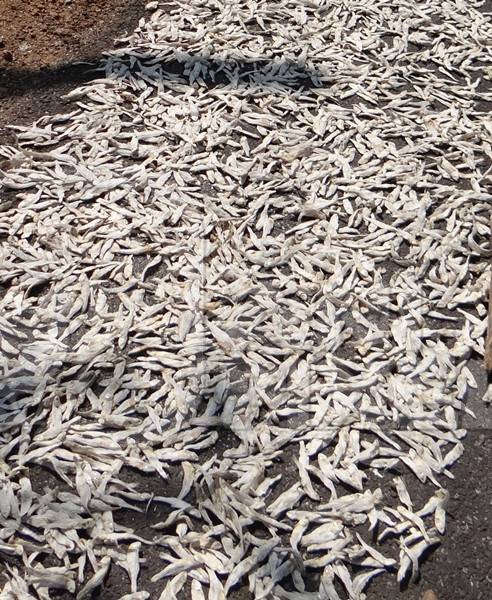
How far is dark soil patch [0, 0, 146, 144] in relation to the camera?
399 cm

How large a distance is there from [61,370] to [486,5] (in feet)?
11.0

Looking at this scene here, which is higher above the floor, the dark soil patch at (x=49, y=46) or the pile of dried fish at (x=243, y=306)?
the dark soil patch at (x=49, y=46)

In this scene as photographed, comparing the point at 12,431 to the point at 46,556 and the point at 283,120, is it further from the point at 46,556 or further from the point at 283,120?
the point at 283,120

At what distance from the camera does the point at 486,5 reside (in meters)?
4.84

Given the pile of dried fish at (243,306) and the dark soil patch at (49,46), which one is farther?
the dark soil patch at (49,46)

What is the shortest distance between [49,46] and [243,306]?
201 cm

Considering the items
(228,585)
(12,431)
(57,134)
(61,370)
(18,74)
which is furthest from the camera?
(18,74)

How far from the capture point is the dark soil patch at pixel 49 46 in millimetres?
3986

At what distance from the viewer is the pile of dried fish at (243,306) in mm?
2486

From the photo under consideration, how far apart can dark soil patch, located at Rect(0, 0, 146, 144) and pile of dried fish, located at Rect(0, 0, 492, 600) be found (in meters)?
0.11

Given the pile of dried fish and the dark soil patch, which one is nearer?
the pile of dried fish

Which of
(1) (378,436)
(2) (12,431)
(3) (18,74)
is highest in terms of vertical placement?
(3) (18,74)

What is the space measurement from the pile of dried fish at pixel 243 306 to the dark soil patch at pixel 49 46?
114 mm

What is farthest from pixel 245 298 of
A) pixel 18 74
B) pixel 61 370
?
pixel 18 74
